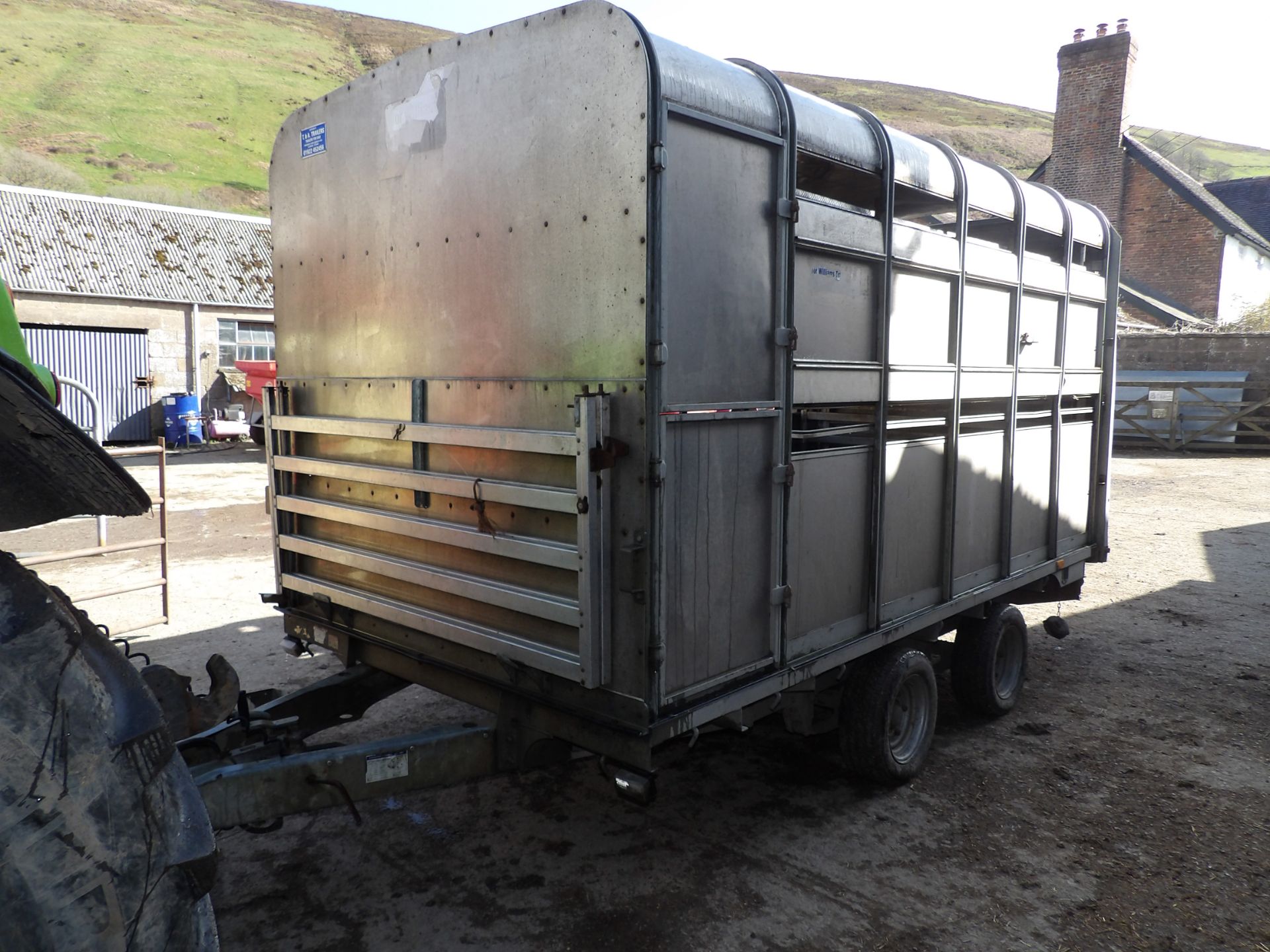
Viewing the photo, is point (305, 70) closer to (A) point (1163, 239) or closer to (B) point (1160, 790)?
(A) point (1163, 239)

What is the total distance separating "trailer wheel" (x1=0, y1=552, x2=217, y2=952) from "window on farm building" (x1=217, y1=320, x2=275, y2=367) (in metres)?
22.1

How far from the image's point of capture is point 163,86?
71938mm

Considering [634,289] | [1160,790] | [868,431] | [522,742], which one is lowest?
[1160,790]

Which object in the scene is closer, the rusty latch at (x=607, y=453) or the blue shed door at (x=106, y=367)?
the rusty latch at (x=607, y=453)

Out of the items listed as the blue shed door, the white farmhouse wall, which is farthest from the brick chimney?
the blue shed door

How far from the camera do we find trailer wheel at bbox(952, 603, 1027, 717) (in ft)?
16.9

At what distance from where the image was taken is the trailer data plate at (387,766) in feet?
9.55

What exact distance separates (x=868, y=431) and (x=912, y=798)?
6.16 feet

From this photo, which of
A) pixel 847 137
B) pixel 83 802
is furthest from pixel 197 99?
pixel 83 802

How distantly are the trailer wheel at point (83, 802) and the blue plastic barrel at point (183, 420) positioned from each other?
67.1 feet

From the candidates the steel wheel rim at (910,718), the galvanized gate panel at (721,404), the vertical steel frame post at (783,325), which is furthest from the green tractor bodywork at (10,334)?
the steel wheel rim at (910,718)

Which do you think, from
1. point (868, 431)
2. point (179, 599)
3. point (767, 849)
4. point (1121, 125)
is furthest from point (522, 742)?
point (1121, 125)

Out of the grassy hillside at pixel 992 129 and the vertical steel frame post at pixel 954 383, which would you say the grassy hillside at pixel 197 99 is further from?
the vertical steel frame post at pixel 954 383

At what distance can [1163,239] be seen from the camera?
2812 cm
